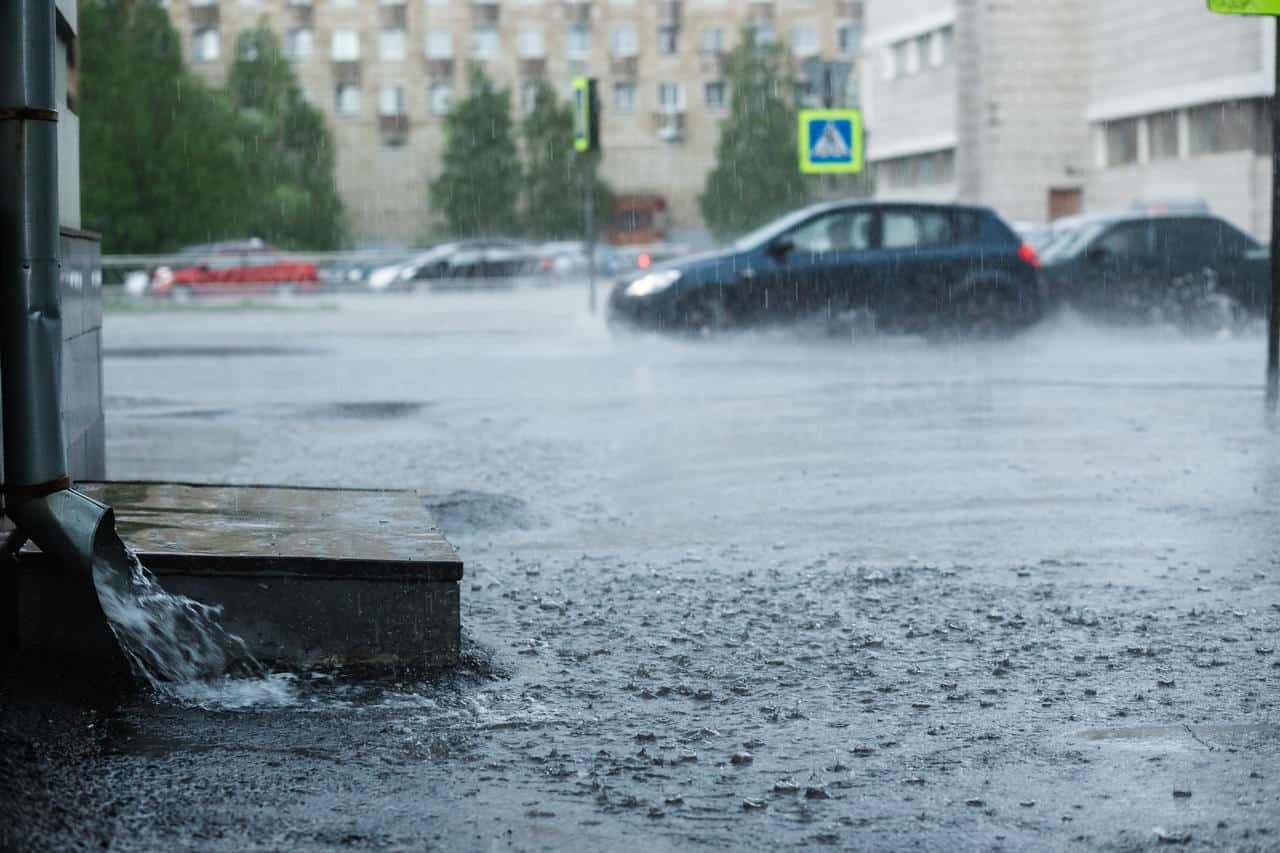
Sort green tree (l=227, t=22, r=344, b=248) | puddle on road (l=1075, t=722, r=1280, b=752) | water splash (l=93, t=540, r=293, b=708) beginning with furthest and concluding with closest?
green tree (l=227, t=22, r=344, b=248) < water splash (l=93, t=540, r=293, b=708) < puddle on road (l=1075, t=722, r=1280, b=752)

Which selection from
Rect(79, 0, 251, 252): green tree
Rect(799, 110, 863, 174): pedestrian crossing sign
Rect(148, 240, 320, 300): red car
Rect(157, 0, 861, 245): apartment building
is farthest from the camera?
Rect(157, 0, 861, 245): apartment building

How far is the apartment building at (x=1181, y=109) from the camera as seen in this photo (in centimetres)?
4112

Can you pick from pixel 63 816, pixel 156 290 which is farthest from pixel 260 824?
pixel 156 290

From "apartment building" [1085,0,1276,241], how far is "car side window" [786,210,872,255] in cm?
2133

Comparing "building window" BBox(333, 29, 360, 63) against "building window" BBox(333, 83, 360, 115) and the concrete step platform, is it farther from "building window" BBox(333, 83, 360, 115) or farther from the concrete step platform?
the concrete step platform

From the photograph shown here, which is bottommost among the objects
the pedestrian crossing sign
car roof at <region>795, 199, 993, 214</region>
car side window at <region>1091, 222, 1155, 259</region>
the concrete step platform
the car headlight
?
the concrete step platform

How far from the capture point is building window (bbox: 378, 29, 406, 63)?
292ft

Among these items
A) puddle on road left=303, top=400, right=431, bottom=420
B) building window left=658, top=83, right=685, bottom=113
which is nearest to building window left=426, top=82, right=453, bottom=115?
building window left=658, top=83, right=685, bottom=113

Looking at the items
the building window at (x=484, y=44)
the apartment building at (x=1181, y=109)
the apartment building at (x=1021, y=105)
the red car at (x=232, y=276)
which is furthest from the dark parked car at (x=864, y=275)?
the building window at (x=484, y=44)

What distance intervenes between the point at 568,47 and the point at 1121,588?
85359 mm

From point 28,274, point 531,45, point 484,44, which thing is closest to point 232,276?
point 28,274

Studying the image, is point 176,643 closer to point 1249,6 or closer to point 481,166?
point 1249,6

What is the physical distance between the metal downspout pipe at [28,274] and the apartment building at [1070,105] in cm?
3527

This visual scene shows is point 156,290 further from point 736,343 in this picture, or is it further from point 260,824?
point 260,824
